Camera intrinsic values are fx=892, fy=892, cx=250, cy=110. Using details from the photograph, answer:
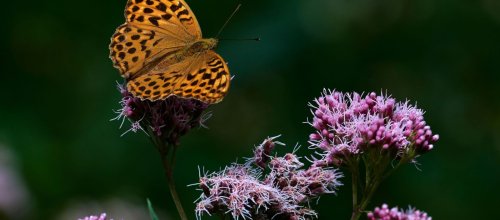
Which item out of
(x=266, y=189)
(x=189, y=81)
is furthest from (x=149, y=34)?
(x=266, y=189)

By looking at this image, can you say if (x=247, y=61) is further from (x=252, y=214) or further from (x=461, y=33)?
(x=252, y=214)

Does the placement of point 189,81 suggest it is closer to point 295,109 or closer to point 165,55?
point 165,55

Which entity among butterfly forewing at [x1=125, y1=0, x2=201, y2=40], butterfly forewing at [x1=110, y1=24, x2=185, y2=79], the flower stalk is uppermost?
butterfly forewing at [x1=125, y1=0, x2=201, y2=40]

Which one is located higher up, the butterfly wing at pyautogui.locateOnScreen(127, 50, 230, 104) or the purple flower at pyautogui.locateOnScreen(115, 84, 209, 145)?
the butterfly wing at pyautogui.locateOnScreen(127, 50, 230, 104)

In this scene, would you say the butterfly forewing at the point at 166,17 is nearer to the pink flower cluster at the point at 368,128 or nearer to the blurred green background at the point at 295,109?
the pink flower cluster at the point at 368,128

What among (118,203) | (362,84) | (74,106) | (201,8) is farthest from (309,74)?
(74,106)

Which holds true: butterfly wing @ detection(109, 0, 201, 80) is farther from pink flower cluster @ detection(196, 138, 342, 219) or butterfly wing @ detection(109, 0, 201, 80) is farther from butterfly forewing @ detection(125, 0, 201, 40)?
pink flower cluster @ detection(196, 138, 342, 219)

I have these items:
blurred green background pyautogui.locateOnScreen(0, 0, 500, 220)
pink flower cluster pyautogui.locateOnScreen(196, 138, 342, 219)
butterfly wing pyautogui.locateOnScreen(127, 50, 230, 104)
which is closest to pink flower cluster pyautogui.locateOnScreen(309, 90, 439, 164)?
pink flower cluster pyautogui.locateOnScreen(196, 138, 342, 219)
